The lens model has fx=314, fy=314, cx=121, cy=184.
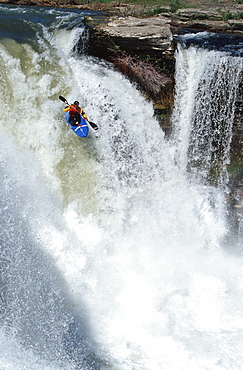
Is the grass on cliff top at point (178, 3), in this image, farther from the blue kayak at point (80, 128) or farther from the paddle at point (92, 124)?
the blue kayak at point (80, 128)

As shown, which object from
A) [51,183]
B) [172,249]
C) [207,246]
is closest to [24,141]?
[51,183]

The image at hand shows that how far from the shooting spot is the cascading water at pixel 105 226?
18.2 ft

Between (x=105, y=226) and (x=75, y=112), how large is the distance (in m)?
2.55

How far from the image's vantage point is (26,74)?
23.5 ft

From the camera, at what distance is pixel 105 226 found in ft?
22.6

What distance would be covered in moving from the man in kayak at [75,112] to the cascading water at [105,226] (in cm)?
38

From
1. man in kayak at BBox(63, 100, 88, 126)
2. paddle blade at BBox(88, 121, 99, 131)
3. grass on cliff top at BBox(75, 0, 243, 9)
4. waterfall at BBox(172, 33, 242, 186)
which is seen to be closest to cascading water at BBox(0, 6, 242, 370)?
waterfall at BBox(172, 33, 242, 186)

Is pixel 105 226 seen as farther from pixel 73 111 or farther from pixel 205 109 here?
pixel 205 109

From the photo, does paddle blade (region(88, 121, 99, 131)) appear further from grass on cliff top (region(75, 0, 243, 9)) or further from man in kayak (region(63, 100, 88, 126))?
grass on cliff top (region(75, 0, 243, 9))

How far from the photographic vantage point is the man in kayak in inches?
264

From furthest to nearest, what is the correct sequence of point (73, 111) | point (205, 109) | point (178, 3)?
point (178, 3) < point (205, 109) < point (73, 111)

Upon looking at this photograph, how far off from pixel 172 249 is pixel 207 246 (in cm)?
101

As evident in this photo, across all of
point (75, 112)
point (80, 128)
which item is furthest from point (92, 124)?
point (75, 112)

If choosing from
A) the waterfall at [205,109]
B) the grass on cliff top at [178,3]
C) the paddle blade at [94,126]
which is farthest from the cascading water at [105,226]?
the grass on cliff top at [178,3]
